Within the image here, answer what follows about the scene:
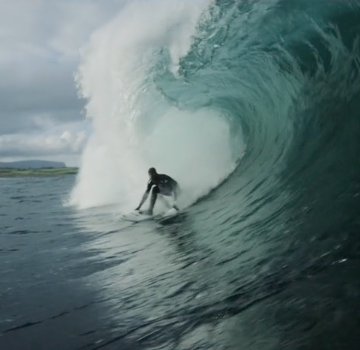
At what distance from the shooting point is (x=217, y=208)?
38.0 feet

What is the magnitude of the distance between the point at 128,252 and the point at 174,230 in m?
1.72

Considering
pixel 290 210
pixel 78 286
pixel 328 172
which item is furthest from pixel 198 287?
pixel 328 172

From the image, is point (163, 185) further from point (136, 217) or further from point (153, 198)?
point (136, 217)

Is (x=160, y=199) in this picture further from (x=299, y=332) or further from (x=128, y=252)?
(x=299, y=332)

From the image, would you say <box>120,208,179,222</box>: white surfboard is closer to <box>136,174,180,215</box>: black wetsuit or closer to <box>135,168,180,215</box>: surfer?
<box>135,168,180,215</box>: surfer

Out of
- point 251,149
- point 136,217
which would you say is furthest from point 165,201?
point 251,149

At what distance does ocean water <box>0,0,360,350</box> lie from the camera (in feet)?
15.0

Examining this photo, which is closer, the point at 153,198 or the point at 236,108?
the point at 153,198

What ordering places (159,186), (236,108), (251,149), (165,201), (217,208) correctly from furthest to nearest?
(236,108) → (251,149) → (165,201) → (159,186) → (217,208)

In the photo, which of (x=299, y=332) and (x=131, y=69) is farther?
(x=131, y=69)

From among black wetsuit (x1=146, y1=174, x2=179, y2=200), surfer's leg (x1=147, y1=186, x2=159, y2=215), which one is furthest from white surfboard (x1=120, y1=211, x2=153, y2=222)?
black wetsuit (x1=146, y1=174, x2=179, y2=200)

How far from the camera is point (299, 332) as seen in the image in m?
3.77

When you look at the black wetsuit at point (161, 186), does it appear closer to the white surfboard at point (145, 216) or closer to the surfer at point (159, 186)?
the surfer at point (159, 186)

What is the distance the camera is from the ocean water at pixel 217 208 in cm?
457
